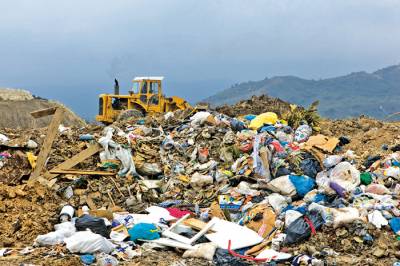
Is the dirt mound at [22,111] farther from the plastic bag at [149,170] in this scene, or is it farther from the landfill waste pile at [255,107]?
the plastic bag at [149,170]

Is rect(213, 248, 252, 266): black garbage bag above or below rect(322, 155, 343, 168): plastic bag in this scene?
below

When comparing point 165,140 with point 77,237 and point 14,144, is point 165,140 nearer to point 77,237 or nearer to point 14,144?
point 14,144

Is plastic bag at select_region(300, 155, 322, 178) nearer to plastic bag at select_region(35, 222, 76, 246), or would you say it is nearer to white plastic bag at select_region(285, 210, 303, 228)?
white plastic bag at select_region(285, 210, 303, 228)

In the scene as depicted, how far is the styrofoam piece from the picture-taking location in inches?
243

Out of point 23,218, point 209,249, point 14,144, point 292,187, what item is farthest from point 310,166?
point 14,144

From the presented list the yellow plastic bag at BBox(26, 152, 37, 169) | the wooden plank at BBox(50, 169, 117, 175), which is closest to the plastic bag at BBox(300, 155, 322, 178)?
the wooden plank at BBox(50, 169, 117, 175)

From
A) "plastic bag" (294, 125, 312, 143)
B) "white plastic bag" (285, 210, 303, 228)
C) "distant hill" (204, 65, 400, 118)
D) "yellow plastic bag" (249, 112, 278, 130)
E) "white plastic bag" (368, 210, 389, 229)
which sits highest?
"yellow plastic bag" (249, 112, 278, 130)

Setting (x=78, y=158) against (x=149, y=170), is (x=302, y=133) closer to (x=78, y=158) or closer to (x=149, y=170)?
(x=149, y=170)

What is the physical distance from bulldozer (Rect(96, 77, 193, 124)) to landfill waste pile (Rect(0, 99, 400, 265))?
603cm

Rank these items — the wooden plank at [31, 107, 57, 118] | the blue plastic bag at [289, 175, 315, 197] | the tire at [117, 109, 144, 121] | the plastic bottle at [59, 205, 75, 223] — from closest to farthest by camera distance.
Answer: the plastic bottle at [59, 205, 75, 223] → the blue plastic bag at [289, 175, 315, 197] → the wooden plank at [31, 107, 57, 118] → the tire at [117, 109, 144, 121]

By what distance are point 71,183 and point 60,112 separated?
1.18 metres

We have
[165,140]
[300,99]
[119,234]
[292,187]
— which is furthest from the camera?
[300,99]

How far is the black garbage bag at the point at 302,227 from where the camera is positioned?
616 centimetres

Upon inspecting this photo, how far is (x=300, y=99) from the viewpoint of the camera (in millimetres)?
135875
